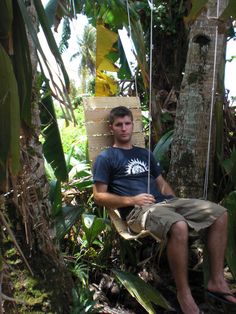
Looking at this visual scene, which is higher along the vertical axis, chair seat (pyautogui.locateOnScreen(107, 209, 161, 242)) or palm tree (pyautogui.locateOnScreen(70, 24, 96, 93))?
palm tree (pyautogui.locateOnScreen(70, 24, 96, 93))

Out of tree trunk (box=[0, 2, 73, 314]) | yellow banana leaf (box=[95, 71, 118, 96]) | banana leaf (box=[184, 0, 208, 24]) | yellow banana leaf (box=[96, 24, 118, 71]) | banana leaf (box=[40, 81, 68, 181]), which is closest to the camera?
banana leaf (box=[184, 0, 208, 24])

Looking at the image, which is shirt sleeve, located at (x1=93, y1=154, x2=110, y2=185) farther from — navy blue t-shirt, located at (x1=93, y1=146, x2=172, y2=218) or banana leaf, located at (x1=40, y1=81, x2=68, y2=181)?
banana leaf, located at (x1=40, y1=81, x2=68, y2=181)

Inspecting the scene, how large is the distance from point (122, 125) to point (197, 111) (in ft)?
1.86

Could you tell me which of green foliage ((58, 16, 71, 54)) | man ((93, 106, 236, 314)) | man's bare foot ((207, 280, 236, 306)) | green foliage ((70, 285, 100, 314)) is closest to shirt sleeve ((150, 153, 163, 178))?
man ((93, 106, 236, 314))

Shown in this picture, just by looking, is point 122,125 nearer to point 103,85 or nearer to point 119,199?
point 119,199

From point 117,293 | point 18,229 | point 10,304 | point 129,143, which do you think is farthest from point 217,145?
point 10,304

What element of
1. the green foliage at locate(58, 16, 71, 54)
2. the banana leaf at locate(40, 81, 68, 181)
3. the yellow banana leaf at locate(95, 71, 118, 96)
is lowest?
the banana leaf at locate(40, 81, 68, 181)

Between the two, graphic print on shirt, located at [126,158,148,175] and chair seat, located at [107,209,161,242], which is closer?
chair seat, located at [107,209,161,242]

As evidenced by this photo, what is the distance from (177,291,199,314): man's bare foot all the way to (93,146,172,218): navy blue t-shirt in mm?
731

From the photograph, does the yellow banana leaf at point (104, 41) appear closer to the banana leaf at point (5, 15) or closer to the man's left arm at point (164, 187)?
the man's left arm at point (164, 187)

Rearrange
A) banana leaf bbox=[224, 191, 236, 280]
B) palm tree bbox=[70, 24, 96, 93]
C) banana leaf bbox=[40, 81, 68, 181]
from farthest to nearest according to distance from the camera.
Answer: palm tree bbox=[70, 24, 96, 93] < banana leaf bbox=[40, 81, 68, 181] < banana leaf bbox=[224, 191, 236, 280]

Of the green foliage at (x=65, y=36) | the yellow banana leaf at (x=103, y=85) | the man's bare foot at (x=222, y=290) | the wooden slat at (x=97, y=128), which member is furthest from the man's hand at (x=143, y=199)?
the green foliage at (x=65, y=36)

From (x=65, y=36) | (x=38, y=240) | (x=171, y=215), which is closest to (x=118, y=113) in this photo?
(x=171, y=215)

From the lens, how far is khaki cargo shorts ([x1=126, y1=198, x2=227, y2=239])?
9.37 ft
